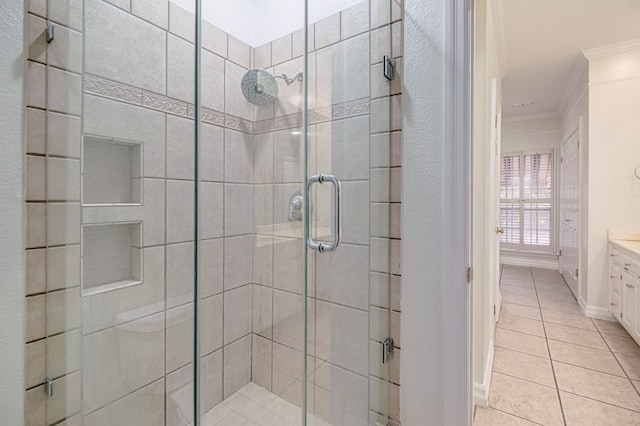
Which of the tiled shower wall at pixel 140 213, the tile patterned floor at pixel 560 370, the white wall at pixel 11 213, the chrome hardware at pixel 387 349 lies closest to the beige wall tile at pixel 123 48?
the tiled shower wall at pixel 140 213

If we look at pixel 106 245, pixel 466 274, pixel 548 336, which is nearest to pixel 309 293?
pixel 466 274

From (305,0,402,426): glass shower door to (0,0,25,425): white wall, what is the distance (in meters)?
0.93

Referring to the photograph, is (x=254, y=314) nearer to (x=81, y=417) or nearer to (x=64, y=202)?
(x=81, y=417)

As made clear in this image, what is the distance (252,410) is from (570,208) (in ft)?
15.5

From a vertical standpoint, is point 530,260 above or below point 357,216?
below

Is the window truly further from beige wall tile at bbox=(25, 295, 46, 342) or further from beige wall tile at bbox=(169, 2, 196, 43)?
beige wall tile at bbox=(25, 295, 46, 342)

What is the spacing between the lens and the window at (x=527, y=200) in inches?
209

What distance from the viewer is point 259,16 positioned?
1680mm

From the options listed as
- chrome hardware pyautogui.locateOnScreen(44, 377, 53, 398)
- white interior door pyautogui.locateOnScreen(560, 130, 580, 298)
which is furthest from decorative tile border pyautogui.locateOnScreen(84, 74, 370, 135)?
white interior door pyautogui.locateOnScreen(560, 130, 580, 298)

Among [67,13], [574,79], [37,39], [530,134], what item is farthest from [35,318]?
[530,134]

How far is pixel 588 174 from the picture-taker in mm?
3195

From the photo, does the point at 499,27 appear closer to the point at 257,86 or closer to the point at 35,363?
the point at 257,86

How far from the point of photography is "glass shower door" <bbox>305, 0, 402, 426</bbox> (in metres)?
1.28

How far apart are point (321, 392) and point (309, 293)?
1.36ft
